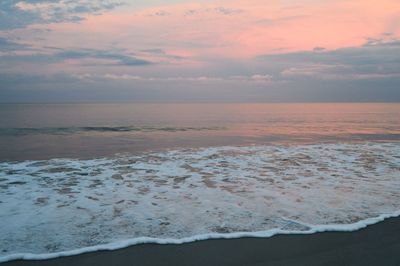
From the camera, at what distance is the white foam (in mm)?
5662

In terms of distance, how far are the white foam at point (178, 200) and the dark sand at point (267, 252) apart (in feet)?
0.79

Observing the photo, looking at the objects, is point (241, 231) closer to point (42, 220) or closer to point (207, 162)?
point (42, 220)

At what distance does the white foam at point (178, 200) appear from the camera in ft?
18.6

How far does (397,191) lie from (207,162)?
22.0ft

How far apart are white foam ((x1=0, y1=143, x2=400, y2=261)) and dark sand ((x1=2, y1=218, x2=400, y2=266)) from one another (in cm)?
24

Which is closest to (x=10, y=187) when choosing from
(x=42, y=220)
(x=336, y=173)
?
(x=42, y=220)

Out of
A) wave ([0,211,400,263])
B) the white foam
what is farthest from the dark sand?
the white foam

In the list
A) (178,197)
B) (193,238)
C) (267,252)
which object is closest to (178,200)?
(178,197)

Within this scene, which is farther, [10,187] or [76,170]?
[76,170]

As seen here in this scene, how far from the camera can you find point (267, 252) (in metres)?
4.94

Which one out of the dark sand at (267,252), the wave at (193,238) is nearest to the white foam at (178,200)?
the wave at (193,238)

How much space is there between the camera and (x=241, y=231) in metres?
5.80

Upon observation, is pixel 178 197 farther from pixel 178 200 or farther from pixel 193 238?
pixel 193 238

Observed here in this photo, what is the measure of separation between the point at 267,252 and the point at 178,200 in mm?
3256
